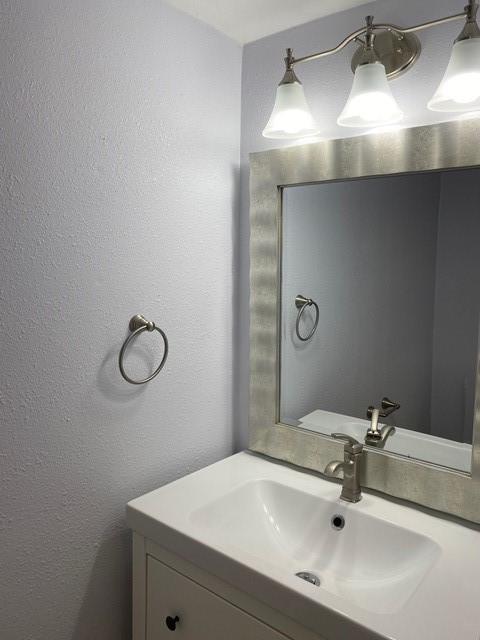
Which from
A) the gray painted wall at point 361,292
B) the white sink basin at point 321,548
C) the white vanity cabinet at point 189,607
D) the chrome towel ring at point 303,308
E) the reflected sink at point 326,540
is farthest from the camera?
the chrome towel ring at point 303,308

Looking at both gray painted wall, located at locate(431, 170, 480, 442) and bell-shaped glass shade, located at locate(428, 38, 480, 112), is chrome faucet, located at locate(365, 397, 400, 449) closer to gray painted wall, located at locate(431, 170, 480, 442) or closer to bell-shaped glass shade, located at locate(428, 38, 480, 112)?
gray painted wall, located at locate(431, 170, 480, 442)

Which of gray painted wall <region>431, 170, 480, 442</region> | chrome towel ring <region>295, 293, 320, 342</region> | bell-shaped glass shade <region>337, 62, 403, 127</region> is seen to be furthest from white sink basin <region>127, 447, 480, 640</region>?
bell-shaped glass shade <region>337, 62, 403, 127</region>

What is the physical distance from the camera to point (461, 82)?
99cm

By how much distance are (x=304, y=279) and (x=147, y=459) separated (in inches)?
24.5

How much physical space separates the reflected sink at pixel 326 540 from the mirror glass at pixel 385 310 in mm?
188

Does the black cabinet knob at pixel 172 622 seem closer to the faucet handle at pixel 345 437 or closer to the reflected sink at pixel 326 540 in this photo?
the reflected sink at pixel 326 540

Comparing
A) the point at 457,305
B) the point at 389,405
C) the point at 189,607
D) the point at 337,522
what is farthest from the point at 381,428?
the point at 189,607

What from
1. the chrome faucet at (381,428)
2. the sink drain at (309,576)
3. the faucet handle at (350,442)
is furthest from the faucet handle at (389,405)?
the sink drain at (309,576)

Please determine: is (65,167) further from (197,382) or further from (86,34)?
(197,382)

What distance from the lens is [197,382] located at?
141 centimetres

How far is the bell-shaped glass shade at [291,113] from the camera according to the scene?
1222 mm

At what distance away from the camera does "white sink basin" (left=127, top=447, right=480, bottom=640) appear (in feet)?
2.68

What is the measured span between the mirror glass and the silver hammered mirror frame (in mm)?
25

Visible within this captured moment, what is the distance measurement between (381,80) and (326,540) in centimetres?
104
